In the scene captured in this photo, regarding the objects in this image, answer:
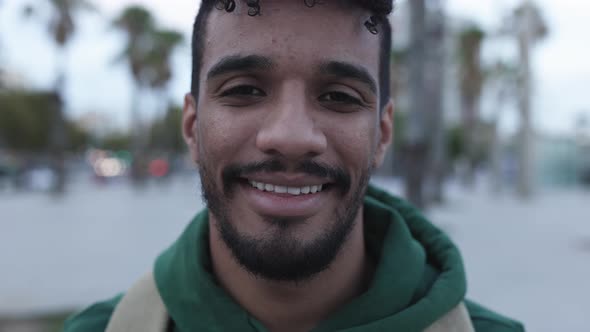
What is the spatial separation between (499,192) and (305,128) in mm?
24308

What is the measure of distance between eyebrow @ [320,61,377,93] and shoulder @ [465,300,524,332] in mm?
841

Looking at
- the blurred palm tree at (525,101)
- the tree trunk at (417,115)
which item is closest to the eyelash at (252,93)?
the tree trunk at (417,115)

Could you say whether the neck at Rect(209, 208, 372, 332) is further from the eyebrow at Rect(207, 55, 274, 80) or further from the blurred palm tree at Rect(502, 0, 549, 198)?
the blurred palm tree at Rect(502, 0, 549, 198)

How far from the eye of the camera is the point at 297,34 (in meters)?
1.52

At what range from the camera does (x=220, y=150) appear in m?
1.54

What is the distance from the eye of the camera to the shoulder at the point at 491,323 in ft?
5.64

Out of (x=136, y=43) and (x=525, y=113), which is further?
(x=136, y=43)

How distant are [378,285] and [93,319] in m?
0.99

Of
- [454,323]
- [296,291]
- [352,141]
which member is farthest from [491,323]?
[352,141]

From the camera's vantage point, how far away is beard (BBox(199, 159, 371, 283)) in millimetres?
1472

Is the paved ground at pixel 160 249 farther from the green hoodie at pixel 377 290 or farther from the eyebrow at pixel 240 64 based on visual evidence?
the eyebrow at pixel 240 64

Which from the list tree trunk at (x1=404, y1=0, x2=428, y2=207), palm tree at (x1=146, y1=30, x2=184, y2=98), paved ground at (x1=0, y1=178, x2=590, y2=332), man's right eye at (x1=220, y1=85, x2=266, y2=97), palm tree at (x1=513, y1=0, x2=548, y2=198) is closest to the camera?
man's right eye at (x1=220, y1=85, x2=266, y2=97)

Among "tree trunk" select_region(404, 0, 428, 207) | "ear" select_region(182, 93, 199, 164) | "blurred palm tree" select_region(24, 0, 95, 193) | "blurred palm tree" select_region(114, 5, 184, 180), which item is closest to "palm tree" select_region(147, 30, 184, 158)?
"blurred palm tree" select_region(114, 5, 184, 180)

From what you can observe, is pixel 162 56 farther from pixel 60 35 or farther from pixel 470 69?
pixel 470 69
